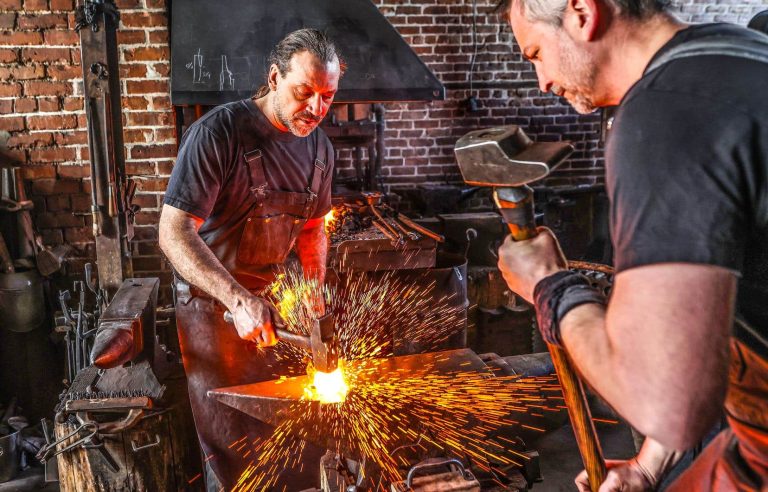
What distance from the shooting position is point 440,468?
5.65 feet

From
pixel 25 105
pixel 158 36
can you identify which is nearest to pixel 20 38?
pixel 25 105

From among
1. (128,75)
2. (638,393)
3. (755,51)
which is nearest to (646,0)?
(755,51)

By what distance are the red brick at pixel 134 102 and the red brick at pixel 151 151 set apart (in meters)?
0.28

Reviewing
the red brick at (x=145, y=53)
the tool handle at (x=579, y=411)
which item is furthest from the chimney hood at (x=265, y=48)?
the tool handle at (x=579, y=411)

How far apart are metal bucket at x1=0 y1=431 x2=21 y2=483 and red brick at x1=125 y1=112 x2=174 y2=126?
7.45 feet

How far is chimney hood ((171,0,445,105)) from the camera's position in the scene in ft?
11.2

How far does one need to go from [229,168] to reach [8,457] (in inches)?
104

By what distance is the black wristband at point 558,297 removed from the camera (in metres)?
1.08

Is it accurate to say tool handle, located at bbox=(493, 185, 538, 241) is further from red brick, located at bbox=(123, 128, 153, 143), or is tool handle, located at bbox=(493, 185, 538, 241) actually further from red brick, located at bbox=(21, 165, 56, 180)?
red brick, located at bbox=(21, 165, 56, 180)

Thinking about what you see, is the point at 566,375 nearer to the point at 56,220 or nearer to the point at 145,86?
the point at 145,86

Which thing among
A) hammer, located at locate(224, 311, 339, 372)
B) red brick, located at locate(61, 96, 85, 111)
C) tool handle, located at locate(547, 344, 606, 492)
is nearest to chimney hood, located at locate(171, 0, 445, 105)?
red brick, located at locate(61, 96, 85, 111)

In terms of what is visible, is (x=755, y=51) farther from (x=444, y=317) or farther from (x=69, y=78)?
(x=69, y=78)

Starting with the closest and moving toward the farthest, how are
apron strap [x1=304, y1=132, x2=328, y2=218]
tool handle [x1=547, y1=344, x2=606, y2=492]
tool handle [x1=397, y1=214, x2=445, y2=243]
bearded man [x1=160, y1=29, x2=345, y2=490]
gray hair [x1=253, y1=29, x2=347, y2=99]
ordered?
tool handle [x1=547, y1=344, x2=606, y2=492] → bearded man [x1=160, y1=29, x2=345, y2=490] → gray hair [x1=253, y1=29, x2=347, y2=99] → apron strap [x1=304, y1=132, x2=328, y2=218] → tool handle [x1=397, y1=214, x2=445, y2=243]

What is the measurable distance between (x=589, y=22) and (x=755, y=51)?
0.31 meters
